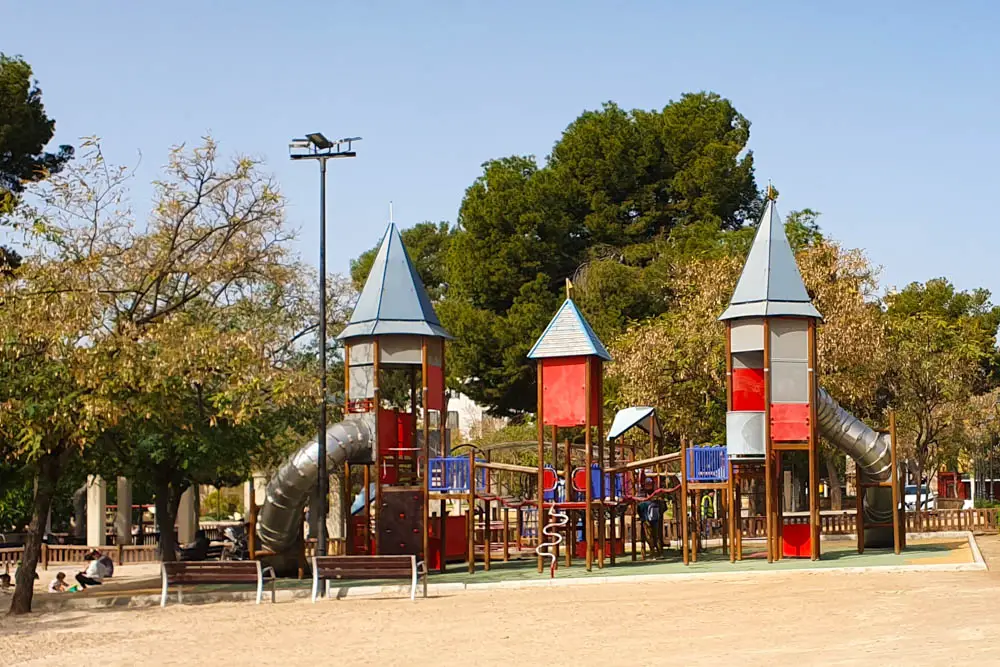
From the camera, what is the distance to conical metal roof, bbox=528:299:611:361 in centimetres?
2625

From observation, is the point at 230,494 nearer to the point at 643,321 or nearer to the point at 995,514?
the point at 643,321

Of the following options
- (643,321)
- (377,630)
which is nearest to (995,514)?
(643,321)

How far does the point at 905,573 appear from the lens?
22.2m

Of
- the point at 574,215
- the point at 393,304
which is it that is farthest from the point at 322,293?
the point at 574,215

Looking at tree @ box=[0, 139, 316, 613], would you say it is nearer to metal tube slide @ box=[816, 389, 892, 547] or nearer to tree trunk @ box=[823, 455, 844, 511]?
metal tube slide @ box=[816, 389, 892, 547]

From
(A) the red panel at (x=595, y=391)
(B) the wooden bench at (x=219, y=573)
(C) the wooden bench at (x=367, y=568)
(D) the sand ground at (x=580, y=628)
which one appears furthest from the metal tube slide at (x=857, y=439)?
(B) the wooden bench at (x=219, y=573)

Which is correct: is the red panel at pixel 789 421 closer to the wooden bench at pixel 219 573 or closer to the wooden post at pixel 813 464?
the wooden post at pixel 813 464

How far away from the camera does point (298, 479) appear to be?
26.0m

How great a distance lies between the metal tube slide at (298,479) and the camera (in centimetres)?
2603

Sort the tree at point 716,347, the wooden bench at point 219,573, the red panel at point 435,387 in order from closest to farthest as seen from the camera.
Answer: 1. the wooden bench at point 219,573
2. the red panel at point 435,387
3. the tree at point 716,347

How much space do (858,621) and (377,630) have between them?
584 centimetres

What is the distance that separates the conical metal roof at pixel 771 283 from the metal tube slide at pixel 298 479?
7792 mm

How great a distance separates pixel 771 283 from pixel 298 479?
10.1 meters

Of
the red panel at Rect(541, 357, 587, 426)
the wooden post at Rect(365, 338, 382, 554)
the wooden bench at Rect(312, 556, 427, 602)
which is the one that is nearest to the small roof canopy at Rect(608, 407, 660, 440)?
the red panel at Rect(541, 357, 587, 426)
